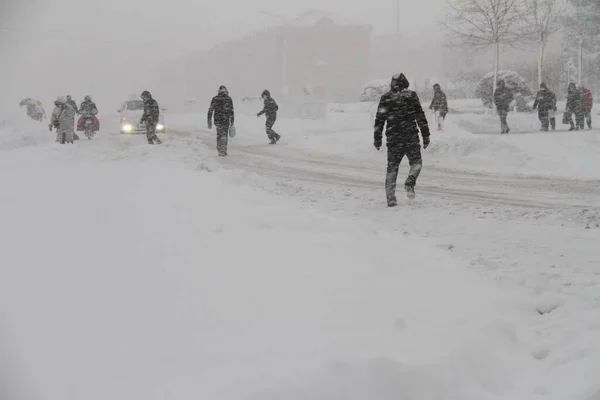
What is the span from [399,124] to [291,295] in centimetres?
495

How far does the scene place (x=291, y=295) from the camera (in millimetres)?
4191

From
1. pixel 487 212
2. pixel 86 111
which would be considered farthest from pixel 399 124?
pixel 86 111

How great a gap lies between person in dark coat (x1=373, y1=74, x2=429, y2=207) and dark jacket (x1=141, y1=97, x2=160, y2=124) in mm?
9127

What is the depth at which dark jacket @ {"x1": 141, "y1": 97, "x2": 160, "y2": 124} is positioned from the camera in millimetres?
15648

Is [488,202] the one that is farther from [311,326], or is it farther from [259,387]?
[259,387]

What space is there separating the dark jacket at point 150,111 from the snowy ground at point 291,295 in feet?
22.7

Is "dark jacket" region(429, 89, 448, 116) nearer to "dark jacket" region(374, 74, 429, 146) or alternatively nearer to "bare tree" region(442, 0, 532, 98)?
"bare tree" region(442, 0, 532, 98)

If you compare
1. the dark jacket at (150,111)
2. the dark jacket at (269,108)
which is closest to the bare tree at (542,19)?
the dark jacket at (269,108)

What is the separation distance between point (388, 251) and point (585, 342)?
215 cm

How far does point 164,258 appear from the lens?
4.95 m

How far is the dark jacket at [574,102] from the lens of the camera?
18483 mm

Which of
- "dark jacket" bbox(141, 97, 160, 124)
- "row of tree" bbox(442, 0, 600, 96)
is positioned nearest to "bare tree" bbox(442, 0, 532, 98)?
"row of tree" bbox(442, 0, 600, 96)

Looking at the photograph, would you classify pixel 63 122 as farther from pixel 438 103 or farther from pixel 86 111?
pixel 438 103

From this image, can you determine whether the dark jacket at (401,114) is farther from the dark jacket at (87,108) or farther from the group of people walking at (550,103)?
the dark jacket at (87,108)
